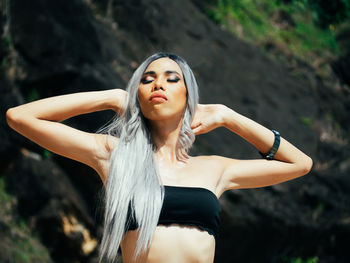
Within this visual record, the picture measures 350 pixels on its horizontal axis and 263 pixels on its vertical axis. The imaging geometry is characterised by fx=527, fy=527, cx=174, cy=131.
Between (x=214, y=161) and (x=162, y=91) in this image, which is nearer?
(x=162, y=91)

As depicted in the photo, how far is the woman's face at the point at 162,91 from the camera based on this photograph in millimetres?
3418

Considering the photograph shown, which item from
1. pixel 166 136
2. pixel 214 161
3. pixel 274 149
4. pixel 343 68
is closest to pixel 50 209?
pixel 166 136

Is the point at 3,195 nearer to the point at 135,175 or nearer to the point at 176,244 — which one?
the point at 135,175

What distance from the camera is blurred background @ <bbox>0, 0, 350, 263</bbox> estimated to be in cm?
663

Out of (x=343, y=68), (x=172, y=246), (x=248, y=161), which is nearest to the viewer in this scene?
(x=172, y=246)

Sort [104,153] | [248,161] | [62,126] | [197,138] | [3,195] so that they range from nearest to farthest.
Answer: [62,126] < [104,153] < [248,161] < [3,195] < [197,138]

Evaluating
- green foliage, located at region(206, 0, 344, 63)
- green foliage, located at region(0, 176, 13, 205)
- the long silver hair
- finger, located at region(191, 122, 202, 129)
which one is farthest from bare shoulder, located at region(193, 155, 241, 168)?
green foliage, located at region(206, 0, 344, 63)

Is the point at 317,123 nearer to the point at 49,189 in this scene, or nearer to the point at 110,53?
the point at 110,53

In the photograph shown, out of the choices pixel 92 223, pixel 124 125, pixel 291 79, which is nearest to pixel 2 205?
pixel 92 223

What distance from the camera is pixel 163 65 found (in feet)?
11.8

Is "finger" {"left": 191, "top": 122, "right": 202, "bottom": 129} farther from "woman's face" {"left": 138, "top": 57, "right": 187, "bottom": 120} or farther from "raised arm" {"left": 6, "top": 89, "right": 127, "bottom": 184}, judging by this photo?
"raised arm" {"left": 6, "top": 89, "right": 127, "bottom": 184}

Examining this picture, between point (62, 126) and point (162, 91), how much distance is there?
2.22 feet

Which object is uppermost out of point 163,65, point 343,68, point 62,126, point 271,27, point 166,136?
point 163,65

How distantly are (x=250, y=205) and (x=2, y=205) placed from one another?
10.9 ft
